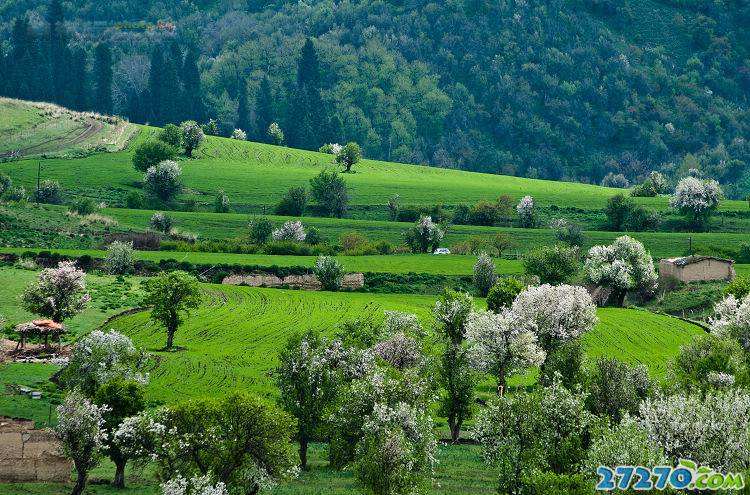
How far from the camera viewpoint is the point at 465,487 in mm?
68125

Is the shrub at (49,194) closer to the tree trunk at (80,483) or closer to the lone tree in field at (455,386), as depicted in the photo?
the lone tree in field at (455,386)

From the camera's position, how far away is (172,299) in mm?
104250

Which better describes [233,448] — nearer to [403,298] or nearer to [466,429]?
[466,429]

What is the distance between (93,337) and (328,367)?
18669mm

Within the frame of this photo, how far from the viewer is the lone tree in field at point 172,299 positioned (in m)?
103

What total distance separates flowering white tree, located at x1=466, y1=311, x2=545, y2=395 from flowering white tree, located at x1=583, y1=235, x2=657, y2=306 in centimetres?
5370

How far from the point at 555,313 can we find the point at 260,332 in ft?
101

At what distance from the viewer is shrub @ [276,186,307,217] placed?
196625 mm

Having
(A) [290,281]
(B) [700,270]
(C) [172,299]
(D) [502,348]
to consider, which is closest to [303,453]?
(D) [502,348]

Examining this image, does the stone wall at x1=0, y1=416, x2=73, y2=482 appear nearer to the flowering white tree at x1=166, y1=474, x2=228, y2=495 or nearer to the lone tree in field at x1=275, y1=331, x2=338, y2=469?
the flowering white tree at x1=166, y1=474, x2=228, y2=495

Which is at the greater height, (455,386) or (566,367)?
(566,367)

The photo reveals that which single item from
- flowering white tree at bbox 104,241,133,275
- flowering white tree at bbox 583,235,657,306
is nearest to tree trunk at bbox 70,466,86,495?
flowering white tree at bbox 104,241,133,275

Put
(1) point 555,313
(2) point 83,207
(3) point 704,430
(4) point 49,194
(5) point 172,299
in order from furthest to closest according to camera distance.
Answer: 1. (4) point 49,194
2. (2) point 83,207
3. (5) point 172,299
4. (1) point 555,313
5. (3) point 704,430

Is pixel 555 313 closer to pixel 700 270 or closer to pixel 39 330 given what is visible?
pixel 39 330
